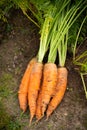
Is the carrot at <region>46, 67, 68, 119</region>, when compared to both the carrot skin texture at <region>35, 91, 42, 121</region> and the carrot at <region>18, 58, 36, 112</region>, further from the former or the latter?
the carrot at <region>18, 58, 36, 112</region>

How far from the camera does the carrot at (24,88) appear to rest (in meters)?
3.12

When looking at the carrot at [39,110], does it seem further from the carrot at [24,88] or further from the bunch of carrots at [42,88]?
the carrot at [24,88]

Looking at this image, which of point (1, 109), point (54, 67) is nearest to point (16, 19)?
point (54, 67)

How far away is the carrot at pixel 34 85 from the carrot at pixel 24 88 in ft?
0.15

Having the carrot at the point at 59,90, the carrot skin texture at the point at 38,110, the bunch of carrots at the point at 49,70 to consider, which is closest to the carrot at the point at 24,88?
the bunch of carrots at the point at 49,70

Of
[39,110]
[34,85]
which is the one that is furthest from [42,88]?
[39,110]

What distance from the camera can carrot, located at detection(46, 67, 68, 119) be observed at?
309cm

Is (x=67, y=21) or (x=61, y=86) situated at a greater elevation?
(x=67, y=21)

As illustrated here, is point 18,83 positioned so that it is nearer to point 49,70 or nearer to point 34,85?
point 34,85

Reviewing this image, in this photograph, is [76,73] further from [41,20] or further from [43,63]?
[41,20]

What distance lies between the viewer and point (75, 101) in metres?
3.14

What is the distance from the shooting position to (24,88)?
3.16 meters

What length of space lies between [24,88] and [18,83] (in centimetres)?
11

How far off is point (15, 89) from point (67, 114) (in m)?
0.49
